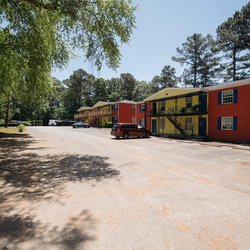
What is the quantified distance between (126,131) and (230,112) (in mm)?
10988

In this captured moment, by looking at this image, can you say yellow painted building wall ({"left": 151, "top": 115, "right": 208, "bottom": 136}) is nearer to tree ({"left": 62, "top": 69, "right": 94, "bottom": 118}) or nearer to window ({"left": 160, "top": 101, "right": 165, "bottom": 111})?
window ({"left": 160, "top": 101, "right": 165, "bottom": 111})

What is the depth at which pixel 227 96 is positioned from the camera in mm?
22781

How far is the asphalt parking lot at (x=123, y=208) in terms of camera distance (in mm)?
3829

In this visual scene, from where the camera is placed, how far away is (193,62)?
167 ft

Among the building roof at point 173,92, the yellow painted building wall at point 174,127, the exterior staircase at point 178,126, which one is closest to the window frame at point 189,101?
the building roof at point 173,92

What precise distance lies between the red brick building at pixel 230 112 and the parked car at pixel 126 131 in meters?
A: 7.69

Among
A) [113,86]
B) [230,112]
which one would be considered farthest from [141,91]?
[230,112]

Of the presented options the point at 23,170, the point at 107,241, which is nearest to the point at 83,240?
the point at 107,241

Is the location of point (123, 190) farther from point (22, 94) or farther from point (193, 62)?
point (193, 62)

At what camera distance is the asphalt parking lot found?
3.83 m

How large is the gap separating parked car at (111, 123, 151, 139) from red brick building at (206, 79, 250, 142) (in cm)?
769

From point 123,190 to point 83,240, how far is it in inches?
116

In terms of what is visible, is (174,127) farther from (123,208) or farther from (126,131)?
(123,208)

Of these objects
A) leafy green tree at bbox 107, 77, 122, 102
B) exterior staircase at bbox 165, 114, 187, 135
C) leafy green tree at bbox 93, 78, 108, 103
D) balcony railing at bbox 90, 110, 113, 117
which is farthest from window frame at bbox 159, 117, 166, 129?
leafy green tree at bbox 93, 78, 108, 103
